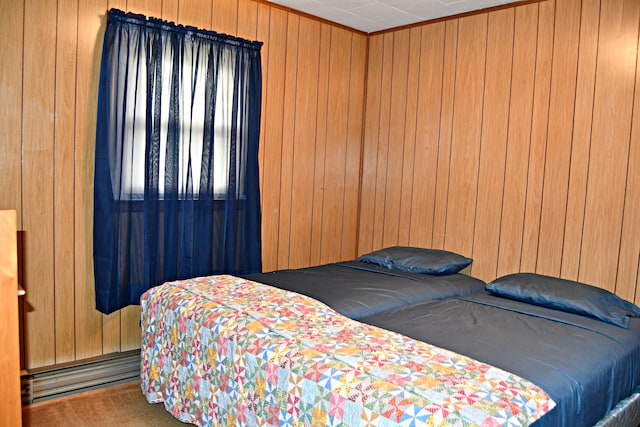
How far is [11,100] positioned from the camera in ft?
8.58

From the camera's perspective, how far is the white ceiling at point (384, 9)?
345 centimetres

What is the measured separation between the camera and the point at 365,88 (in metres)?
4.32

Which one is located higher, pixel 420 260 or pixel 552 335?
pixel 420 260

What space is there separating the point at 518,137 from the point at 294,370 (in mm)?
2377

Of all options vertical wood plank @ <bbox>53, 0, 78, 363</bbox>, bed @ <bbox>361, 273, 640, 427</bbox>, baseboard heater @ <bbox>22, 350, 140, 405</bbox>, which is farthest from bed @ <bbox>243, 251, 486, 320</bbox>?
vertical wood plank @ <bbox>53, 0, 78, 363</bbox>

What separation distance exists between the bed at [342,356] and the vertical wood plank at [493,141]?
55 cm

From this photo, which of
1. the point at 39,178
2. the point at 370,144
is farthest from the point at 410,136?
the point at 39,178

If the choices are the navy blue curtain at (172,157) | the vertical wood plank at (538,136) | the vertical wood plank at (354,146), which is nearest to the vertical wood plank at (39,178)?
the navy blue curtain at (172,157)

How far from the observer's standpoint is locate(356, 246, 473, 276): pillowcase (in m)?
3.32

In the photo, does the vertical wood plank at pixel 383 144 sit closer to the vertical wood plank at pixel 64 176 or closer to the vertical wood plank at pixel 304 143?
the vertical wood plank at pixel 304 143

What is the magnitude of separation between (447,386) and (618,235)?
1.97m

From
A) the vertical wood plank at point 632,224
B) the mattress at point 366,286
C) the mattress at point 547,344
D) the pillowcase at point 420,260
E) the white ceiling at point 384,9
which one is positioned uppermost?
the white ceiling at point 384,9

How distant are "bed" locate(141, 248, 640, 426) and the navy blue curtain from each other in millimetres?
472

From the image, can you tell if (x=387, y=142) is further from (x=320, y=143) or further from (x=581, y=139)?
(x=581, y=139)
